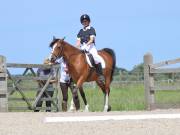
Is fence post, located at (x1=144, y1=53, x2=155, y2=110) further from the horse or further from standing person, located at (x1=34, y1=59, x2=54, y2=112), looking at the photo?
standing person, located at (x1=34, y1=59, x2=54, y2=112)

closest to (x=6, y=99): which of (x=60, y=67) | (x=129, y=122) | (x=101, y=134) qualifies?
(x=60, y=67)

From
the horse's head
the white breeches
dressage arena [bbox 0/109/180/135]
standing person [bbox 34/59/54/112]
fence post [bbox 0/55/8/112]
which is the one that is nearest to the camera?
dressage arena [bbox 0/109/180/135]

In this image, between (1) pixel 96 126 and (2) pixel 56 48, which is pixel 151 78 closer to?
(2) pixel 56 48

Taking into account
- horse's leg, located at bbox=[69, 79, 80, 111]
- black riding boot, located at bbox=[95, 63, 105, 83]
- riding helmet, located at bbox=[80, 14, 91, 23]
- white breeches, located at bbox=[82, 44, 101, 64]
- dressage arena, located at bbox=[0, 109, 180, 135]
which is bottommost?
dressage arena, located at bbox=[0, 109, 180, 135]

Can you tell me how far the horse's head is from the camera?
17.0 metres

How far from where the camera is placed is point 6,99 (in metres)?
16.3

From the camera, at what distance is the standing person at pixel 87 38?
56.1 feet

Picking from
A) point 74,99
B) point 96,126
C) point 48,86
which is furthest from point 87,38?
point 96,126

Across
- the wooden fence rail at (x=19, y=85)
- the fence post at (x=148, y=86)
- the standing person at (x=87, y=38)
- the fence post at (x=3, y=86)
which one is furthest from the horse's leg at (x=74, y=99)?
the fence post at (x=148, y=86)

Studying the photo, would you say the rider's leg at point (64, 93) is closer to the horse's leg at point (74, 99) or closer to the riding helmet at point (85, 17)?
the horse's leg at point (74, 99)

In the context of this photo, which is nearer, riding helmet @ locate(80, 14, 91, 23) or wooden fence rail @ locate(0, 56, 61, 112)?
wooden fence rail @ locate(0, 56, 61, 112)

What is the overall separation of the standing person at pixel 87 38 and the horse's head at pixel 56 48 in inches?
21.3

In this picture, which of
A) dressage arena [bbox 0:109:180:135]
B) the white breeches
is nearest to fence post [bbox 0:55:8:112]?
the white breeches

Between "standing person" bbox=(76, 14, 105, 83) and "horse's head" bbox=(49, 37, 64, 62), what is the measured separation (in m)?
0.54
